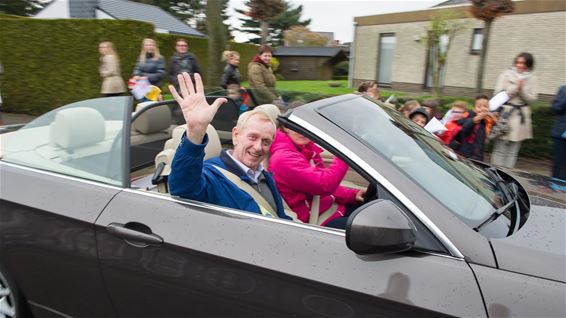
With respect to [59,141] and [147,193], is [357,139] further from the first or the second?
[59,141]

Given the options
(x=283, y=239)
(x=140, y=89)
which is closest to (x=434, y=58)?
(x=140, y=89)

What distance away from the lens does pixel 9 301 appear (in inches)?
87.7

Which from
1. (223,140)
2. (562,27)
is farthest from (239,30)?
(223,140)

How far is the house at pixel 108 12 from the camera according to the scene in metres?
18.5

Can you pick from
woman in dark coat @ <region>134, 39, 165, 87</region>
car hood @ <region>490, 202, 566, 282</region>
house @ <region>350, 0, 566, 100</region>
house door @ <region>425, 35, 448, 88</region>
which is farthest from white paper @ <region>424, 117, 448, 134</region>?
house door @ <region>425, 35, 448, 88</region>

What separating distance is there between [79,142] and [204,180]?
2.76 feet

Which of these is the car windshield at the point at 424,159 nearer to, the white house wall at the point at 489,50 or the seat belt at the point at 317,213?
the seat belt at the point at 317,213

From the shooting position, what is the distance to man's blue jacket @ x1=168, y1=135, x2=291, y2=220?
5.68ft

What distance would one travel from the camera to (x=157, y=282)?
1723mm

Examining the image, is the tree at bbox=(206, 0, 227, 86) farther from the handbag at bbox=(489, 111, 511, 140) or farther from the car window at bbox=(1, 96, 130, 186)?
the car window at bbox=(1, 96, 130, 186)

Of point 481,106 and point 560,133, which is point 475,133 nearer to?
point 481,106

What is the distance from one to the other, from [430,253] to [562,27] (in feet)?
45.7

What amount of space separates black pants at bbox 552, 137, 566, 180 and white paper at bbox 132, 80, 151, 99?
540cm

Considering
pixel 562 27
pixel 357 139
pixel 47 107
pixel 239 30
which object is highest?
pixel 239 30
